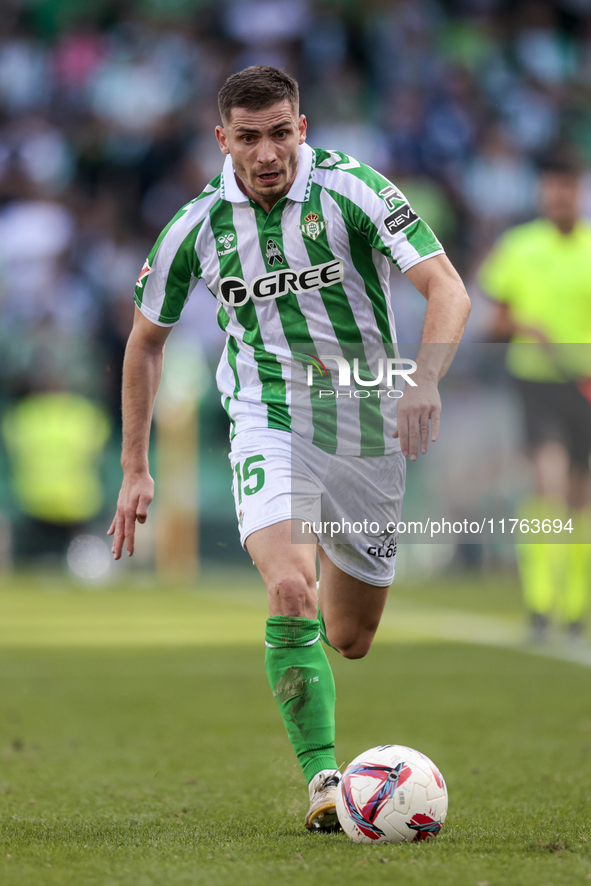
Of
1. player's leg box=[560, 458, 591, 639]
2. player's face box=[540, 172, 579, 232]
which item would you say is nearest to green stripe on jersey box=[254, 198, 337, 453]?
player's leg box=[560, 458, 591, 639]

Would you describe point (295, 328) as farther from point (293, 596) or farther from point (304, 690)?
point (304, 690)

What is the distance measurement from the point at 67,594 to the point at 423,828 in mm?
8997

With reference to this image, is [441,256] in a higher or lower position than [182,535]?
higher

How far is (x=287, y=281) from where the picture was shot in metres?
3.72

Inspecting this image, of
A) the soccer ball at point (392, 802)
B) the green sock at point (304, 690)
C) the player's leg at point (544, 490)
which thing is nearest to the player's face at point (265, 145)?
the green sock at point (304, 690)

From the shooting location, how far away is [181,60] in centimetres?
1590

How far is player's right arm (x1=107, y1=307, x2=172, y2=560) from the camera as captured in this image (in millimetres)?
3787

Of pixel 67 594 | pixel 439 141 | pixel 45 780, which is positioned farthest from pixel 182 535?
pixel 45 780

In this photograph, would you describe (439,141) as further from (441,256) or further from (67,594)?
(441,256)

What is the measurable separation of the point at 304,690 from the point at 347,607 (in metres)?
0.72

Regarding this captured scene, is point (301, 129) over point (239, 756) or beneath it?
over

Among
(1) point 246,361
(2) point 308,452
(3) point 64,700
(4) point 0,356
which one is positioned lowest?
(3) point 64,700

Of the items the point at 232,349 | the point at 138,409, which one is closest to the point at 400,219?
the point at 232,349

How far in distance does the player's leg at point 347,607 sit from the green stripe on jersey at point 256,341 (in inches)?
22.0
